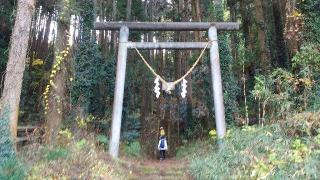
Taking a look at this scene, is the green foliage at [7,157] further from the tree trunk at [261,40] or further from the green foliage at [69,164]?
the tree trunk at [261,40]

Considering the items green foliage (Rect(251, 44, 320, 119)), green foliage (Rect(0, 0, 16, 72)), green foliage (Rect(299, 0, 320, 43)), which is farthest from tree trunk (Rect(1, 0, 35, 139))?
green foliage (Rect(299, 0, 320, 43))

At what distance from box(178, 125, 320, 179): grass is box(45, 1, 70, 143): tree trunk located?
405 cm

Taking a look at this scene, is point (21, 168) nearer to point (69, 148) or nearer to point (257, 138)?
point (69, 148)

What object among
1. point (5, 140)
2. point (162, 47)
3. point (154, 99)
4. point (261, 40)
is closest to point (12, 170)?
point (5, 140)

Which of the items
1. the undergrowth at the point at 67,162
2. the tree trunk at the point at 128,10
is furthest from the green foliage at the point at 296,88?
the tree trunk at the point at 128,10

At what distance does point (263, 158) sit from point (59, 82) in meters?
6.32

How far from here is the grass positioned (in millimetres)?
7859

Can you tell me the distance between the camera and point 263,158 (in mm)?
8594

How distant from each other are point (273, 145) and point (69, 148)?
441 centimetres

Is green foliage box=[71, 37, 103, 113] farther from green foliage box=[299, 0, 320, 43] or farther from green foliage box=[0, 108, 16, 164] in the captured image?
green foliage box=[299, 0, 320, 43]

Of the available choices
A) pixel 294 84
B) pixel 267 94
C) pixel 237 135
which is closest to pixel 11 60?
pixel 237 135

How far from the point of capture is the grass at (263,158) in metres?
7.86

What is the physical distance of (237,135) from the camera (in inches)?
420

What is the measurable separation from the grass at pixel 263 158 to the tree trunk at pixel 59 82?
4.05 m
